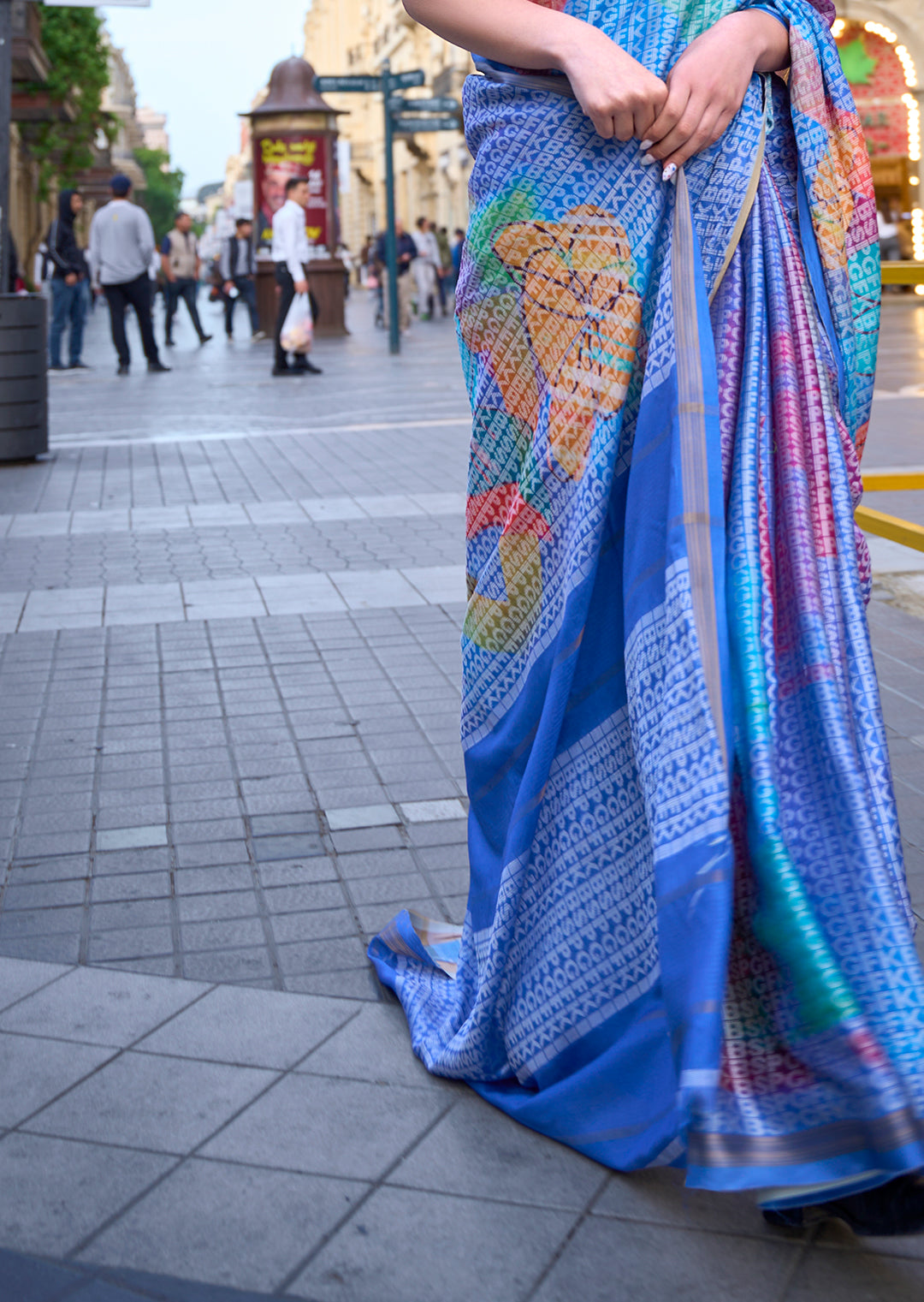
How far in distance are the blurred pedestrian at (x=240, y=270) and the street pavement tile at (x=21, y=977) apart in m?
22.4

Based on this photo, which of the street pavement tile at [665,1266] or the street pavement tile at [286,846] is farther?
the street pavement tile at [286,846]

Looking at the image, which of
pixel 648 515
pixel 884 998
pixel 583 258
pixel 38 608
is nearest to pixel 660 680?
pixel 648 515

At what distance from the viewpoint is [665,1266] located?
73.1 inches

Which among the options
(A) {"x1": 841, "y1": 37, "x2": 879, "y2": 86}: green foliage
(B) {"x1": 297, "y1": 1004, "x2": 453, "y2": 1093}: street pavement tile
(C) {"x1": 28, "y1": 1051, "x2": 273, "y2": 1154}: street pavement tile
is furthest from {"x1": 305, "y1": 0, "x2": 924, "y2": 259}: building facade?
(C) {"x1": 28, "y1": 1051, "x2": 273, "y2": 1154}: street pavement tile

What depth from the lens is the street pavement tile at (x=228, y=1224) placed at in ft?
6.21

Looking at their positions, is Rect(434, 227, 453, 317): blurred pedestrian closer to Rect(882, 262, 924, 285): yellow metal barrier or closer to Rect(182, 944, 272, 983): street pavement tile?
Rect(882, 262, 924, 285): yellow metal barrier

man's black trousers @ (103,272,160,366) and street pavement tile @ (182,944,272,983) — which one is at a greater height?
man's black trousers @ (103,272,160,366)

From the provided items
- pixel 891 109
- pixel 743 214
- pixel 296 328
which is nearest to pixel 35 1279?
pixel 743 214

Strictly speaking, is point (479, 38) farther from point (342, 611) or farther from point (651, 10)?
point (342, 611)

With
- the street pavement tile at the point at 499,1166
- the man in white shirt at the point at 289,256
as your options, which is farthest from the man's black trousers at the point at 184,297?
the street pavement tile at the point at 499,1166

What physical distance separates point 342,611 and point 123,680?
3.33 ft

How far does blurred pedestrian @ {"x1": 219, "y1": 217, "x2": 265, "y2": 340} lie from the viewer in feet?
81.3

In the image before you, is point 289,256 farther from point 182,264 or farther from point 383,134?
point 383,134

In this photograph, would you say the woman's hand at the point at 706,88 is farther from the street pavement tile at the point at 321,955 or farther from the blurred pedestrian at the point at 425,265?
the blurred pedestrian at the point at 425,265
